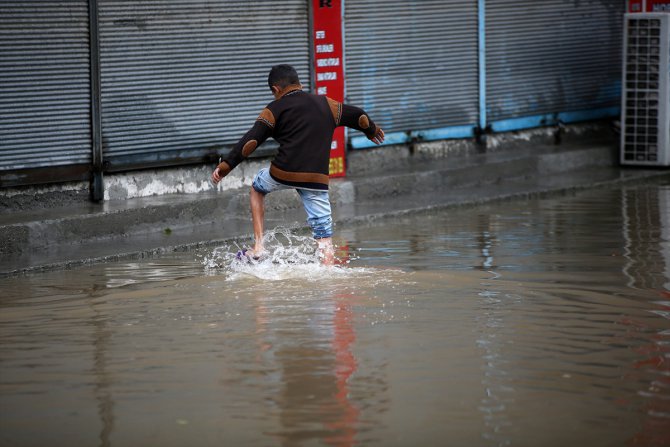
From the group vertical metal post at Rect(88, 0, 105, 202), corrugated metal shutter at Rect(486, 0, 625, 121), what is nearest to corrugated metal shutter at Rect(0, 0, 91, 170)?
vertical metal post at Rect(88, 0, 105, 202)

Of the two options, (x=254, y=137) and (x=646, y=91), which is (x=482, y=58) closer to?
(x=646, y=91)

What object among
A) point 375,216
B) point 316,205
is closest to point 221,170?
point 316,205

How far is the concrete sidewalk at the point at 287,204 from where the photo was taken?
10.7 meters

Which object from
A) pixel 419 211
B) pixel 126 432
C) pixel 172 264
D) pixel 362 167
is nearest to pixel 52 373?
pixel 126 432

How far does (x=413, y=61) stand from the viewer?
A: 1530 cm

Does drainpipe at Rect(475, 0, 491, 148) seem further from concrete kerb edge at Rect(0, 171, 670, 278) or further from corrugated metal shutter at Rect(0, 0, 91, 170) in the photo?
corrugated metal shutter at Rect(0, 0, 91, 170)

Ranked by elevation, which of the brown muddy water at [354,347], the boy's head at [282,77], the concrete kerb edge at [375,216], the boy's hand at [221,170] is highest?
the boy's head at [282,77]

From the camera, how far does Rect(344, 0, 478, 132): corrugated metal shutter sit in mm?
14672

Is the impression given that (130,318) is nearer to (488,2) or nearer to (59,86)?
(59,86)

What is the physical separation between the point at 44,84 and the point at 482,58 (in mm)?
6480

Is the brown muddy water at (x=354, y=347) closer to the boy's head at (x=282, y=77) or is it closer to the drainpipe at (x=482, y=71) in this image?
the boy's head at (x=282, y=77)

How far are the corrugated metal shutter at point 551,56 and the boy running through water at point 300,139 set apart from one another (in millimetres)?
7034

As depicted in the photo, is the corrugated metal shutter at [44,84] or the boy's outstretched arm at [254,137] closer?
the boy's outstretched arm at [254,137]

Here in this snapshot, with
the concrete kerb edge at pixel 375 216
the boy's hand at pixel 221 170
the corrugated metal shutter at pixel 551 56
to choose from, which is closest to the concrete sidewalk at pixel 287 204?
the concrete kerb edge at pixel 375 216
